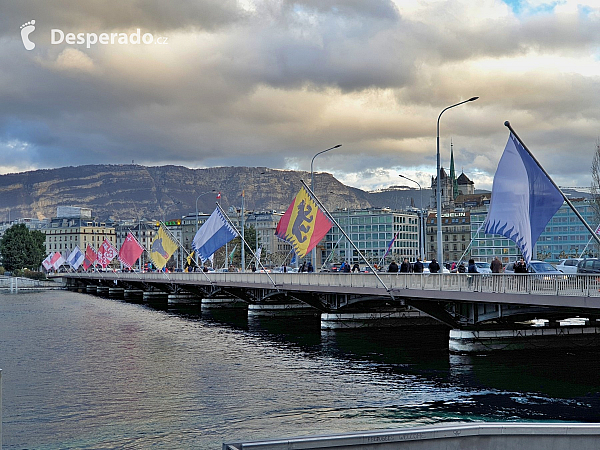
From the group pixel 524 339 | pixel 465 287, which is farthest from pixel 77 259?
pixel 465 287

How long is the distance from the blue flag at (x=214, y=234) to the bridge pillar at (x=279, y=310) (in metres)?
7.87

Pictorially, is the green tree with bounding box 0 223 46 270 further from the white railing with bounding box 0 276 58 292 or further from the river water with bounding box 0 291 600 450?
the river water with bounding box 0 291 600 450

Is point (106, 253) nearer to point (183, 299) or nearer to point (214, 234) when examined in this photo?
point (183, 299)

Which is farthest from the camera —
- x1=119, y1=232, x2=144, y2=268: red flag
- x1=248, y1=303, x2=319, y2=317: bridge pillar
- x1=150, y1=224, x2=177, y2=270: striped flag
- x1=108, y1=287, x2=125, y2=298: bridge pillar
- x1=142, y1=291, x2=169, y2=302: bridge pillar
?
x1=108, y1=287, x2=125, y2=298: bridge pillar

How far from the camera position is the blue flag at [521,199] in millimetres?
25906

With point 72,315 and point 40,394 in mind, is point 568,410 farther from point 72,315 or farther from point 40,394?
point 72,315

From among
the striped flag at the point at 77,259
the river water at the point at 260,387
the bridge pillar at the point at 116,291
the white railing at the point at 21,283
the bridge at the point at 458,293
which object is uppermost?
the striped flag at the point at 77,259

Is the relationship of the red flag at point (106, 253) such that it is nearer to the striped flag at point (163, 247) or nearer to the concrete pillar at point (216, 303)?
the striped flag at point (163, 247)

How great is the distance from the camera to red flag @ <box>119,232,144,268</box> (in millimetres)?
86125

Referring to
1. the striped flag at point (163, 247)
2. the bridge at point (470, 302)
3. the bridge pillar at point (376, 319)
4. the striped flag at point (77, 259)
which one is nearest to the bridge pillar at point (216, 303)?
the striped flag at point (163, 247)

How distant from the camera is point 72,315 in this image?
67.2 metres

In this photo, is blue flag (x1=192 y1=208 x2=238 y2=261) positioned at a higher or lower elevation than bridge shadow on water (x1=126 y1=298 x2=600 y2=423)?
higher

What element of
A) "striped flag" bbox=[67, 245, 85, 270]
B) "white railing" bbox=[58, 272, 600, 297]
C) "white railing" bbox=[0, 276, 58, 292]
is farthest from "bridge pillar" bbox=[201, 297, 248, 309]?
"white railing" bbox=[0, 276, 58, 292]

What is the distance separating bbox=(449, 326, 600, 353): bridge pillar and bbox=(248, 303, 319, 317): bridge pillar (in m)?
26.1
